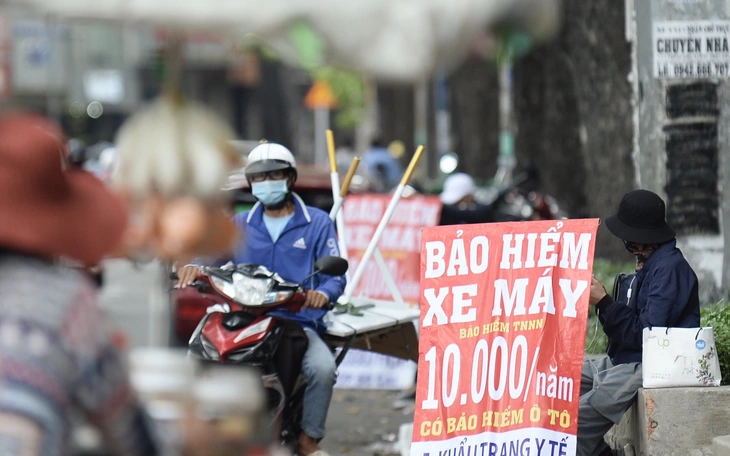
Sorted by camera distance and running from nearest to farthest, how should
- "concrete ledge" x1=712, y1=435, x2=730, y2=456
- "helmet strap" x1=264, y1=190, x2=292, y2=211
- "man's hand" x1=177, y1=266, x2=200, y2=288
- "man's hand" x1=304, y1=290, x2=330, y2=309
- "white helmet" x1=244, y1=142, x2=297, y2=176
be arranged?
"concrete ledge" x1=712, y1=435, x2=730, y2=456 → "man's hand" x1=177, y1=266, x2=200, y2=288 → "man's hand" x1=304, y1=290, x2=330, y2=309 → "white helmet" x1=244, y1=142, x2=297, y2=176 → "helmet strap" x1=264, y1=190, x2=292, y2=211

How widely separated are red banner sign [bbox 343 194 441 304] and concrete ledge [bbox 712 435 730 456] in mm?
4789

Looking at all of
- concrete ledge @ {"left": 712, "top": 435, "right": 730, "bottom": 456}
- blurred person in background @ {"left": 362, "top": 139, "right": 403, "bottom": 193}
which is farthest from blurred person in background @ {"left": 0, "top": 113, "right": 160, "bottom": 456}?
blurred person in background @ {"left": 362, "top": 139, "right": 403, "bottom": 193}

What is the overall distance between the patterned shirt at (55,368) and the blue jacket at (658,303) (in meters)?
3.69

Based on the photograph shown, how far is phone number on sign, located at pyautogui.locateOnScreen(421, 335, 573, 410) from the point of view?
549 centimetres

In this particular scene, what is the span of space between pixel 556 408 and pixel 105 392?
3621mm

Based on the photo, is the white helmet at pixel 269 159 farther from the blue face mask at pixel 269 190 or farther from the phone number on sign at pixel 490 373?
the phone number on sign at pixel 490 373

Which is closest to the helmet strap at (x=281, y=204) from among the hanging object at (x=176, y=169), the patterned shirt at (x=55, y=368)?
the patterned shirt at (x=55, y=368)

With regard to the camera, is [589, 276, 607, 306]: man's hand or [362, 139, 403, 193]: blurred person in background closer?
[589, 276, 607, 306]: man's hand

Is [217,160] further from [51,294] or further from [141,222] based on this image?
[51,294]

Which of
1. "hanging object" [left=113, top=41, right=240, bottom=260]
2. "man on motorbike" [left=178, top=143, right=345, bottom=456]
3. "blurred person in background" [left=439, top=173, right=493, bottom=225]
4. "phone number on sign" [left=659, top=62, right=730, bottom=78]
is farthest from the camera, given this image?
"blurred person in background" [left=439, top=173, right=493, bottom=225]

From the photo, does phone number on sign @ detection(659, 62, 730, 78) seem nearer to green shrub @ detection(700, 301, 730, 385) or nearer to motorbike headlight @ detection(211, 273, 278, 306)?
green shrub @ detection(700, 301, 730, 385)

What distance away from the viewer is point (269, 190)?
6336mm

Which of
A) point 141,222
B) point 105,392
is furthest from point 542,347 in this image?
point 141,222

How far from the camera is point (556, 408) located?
5453 mm
